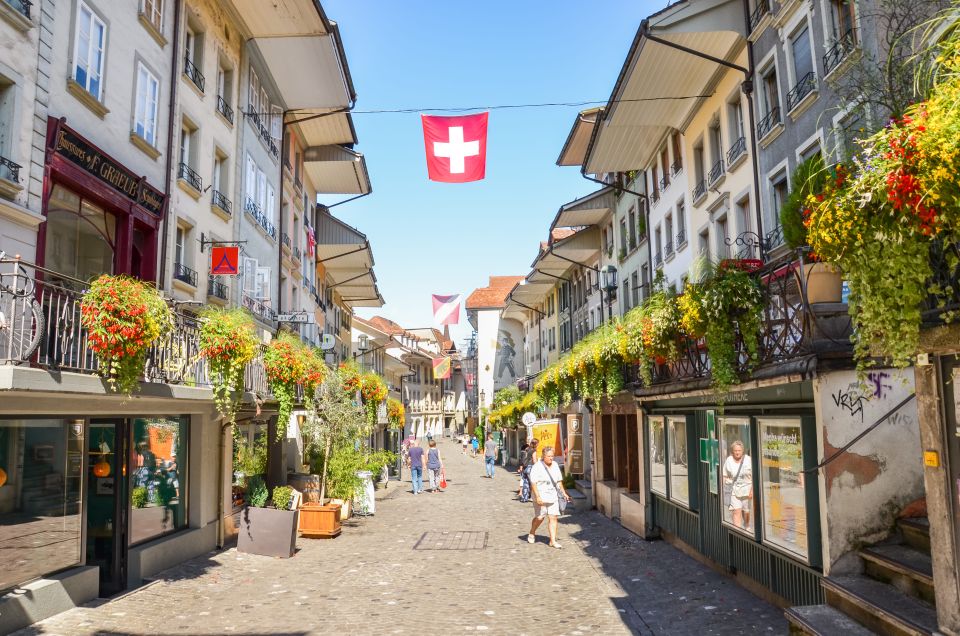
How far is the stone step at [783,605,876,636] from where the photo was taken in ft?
22.1

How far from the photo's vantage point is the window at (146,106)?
42.7 feet

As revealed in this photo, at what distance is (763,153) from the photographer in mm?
17797

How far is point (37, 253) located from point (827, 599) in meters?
10.3

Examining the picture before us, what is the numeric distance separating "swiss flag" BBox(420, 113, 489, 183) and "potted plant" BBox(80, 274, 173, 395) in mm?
7413

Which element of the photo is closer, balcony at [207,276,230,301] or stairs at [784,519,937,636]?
stairs at [784,519,937,636]

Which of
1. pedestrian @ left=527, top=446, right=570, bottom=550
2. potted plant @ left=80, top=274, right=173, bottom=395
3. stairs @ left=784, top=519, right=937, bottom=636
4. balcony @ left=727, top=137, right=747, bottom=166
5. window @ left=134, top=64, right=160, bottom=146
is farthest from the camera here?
balcony @ left=727, top=137, right=747, bottom=166

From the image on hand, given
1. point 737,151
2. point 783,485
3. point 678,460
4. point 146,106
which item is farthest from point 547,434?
point 146,106

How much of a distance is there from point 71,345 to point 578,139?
2535 centimetres

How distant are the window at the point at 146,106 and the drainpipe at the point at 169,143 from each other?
535mm

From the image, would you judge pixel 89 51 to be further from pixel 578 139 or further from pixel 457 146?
pixel 578 139

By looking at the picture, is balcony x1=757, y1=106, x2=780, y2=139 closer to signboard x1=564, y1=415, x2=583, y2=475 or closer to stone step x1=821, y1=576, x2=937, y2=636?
signboard x1=564, y1=415, x2=583, y2=475

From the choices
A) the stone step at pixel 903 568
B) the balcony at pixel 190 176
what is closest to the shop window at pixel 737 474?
the stone step at pixel 903 568

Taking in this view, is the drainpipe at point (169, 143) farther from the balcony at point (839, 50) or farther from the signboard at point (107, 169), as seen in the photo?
A: the balcony at point (839, 50)

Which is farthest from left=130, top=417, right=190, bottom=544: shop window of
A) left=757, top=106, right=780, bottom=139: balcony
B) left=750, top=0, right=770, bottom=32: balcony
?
left=750, top=0, right=770, bottom=32: balcony
